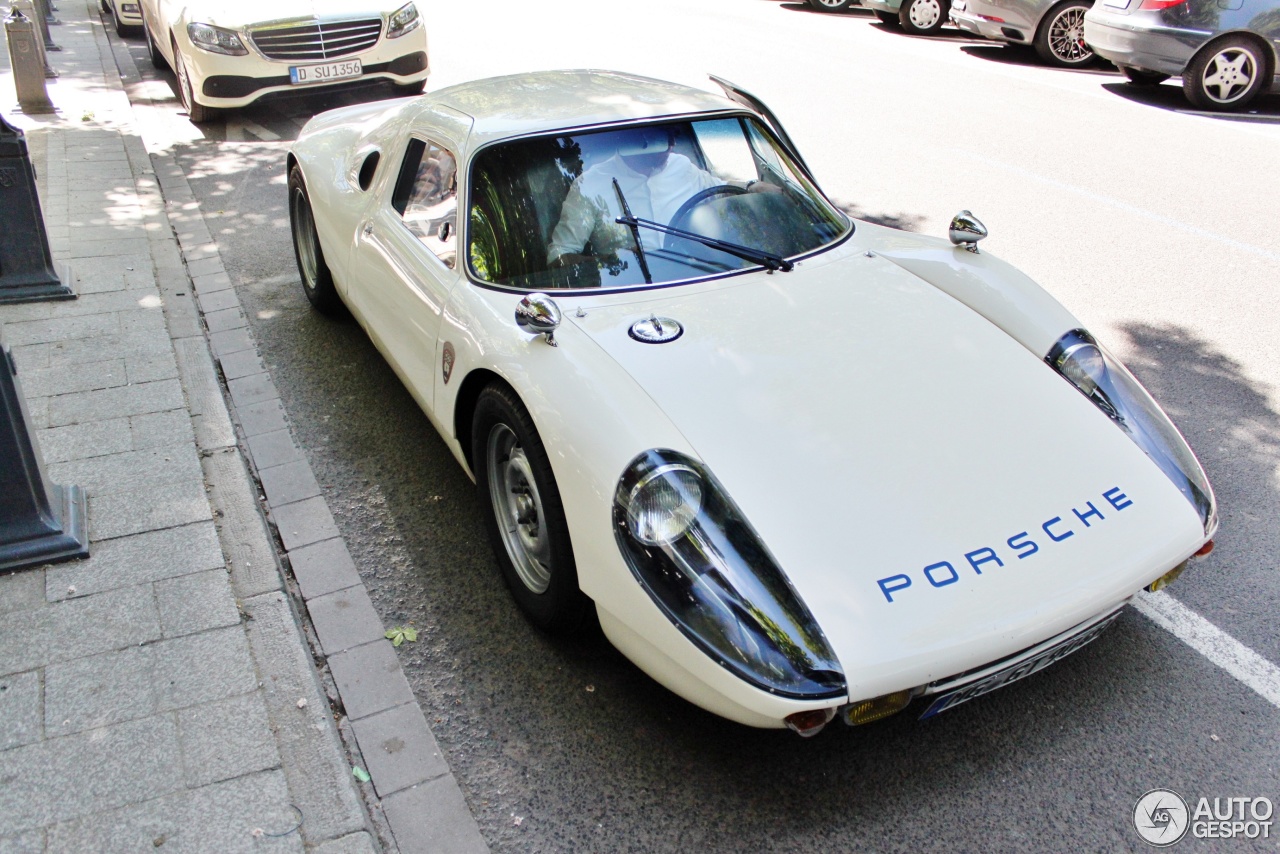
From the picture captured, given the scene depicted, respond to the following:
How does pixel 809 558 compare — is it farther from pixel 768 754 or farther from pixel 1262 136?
pixel 1262 136


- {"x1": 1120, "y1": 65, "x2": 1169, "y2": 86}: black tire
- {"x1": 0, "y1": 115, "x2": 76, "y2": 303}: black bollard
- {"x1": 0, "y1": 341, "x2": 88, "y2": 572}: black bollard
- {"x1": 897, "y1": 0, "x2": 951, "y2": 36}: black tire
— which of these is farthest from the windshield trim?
{"x1": 897, "y1": 0, "x2": 951, "y2": 36}: black tire

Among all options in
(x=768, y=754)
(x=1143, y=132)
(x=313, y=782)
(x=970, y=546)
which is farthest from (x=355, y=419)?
(x=1143, y=132)

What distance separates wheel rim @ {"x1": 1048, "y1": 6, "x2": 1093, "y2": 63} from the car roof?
9.53m

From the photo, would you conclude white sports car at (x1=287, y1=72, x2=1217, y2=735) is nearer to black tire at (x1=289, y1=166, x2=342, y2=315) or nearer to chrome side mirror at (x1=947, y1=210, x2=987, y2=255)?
chrome side mirror at (x1=947, y1=210, x2=987, y2=255)

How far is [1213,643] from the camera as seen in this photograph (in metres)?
3.08

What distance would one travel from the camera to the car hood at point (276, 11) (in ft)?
28.2

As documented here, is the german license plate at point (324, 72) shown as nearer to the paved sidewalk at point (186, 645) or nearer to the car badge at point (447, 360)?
the paved sidewalk at point (186, 645)

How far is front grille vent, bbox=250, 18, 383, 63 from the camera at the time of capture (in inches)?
340

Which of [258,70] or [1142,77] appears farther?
[1142,77]

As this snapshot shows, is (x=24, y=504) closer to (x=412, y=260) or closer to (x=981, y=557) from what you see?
(x=412, y=260)

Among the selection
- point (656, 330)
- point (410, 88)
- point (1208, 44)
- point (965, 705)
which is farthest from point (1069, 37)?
point (965, 705)

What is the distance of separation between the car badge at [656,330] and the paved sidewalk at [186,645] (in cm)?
125

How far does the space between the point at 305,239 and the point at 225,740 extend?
11.1 feet

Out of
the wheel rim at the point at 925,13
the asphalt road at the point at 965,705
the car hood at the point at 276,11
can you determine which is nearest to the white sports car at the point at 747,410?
the asphalt road at the point at 965,705
